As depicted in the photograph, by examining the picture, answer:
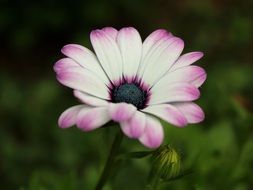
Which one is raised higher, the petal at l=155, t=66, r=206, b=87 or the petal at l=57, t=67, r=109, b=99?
the petal at l=57, t=67, r=109, b=99

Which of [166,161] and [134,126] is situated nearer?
[134,126]

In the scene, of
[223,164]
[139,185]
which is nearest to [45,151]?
[139,185]

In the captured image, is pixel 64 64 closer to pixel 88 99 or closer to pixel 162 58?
pixel 88 99

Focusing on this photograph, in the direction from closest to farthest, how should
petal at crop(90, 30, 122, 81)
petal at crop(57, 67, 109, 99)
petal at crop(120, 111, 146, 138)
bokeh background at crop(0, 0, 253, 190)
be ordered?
petal at crop(120, 111, 146, 138)
petal at crop(57, 67, 109, 99)
petal at crop(90, 30, 122, 81)
bokeh background at crop(0, 0, 253, 190)

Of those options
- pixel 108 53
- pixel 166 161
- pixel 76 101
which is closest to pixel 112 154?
pixel 166 161

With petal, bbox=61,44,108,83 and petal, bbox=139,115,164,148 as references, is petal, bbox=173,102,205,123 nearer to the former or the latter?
petal, bbox=139,115,164,148

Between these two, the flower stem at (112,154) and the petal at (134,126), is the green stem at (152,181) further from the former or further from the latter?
the petal at (134,126)

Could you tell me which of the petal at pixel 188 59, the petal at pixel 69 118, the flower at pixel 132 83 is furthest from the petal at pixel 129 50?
the petal at pixel 69 118

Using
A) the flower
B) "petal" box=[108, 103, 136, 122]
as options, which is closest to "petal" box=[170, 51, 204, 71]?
the flower
